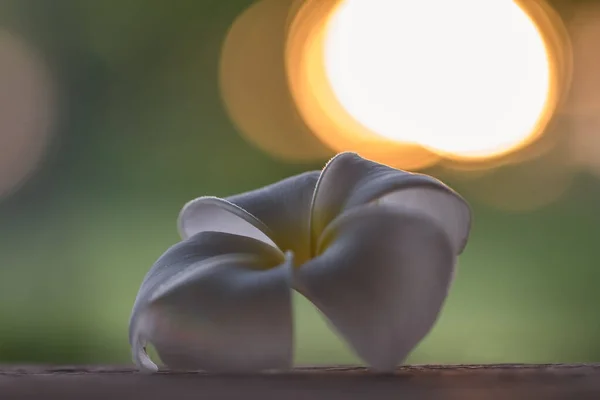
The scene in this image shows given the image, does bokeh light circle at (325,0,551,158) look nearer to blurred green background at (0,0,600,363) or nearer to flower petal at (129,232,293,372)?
blurred green background at (0,0,600,363)

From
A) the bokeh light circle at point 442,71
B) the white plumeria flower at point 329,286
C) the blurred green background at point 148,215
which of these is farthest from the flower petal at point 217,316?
the bokeh light circle at point 442,71

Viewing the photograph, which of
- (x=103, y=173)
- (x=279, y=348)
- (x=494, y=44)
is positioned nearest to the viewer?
(x=279, y=348)

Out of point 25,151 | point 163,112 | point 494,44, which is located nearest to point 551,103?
point 494,44

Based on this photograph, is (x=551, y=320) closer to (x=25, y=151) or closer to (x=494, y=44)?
(x=494, y=44)

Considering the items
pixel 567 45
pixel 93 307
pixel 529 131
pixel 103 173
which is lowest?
pixel 93 307

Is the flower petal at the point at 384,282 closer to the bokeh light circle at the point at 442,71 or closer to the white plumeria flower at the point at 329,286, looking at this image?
the white plumeria flower at the point at 329,286

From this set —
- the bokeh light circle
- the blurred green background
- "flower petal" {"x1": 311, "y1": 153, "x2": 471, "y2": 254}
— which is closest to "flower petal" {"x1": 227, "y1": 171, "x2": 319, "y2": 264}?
"flower petal" {"x1": 311, "y1": 153, "x2": 471, "y2": 254}

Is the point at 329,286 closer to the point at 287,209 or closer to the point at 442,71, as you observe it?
the point at 287,209

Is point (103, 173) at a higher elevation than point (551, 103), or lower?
lower
